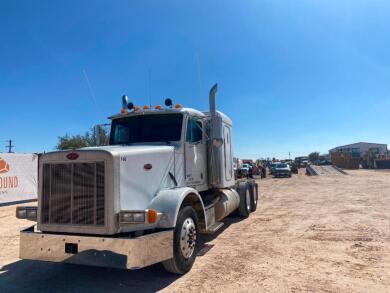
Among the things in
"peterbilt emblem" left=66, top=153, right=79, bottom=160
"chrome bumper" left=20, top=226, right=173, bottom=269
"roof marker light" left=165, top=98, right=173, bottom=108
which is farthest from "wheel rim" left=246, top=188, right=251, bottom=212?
"peterbilt emblem" left=66, top=153, right=79, bottom=160

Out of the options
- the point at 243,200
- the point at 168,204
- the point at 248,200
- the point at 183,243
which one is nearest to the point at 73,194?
the point at 168,204

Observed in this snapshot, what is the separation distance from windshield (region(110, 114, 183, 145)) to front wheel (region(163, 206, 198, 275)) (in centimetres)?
171

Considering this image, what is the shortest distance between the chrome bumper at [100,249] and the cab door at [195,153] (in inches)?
83.6

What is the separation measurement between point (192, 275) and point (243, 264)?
1.01 metres

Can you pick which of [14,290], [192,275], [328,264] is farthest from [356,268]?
[14,290]

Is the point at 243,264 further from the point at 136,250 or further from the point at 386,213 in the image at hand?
the point at 386,213

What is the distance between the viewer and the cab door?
681cm

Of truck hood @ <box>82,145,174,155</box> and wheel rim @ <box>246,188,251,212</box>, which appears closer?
truck hood @ <box>82,145,174,155</box>

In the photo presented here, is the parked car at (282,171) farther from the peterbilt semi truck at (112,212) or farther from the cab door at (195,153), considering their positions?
the peterbilt semi truck at (112,212)

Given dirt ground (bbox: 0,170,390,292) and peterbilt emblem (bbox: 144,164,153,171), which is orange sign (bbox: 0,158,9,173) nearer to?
dirt ground (bbox: 0,170,390,292)

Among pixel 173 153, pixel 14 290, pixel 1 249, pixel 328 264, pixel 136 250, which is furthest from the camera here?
pixel 1 249

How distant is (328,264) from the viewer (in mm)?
5660

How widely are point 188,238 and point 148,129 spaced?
2459mm

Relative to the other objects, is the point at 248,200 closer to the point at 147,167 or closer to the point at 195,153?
the point at 195,153
